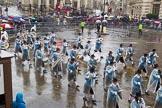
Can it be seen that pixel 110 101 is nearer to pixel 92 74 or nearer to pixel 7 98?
pixel 92 74

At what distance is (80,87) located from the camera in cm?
1430

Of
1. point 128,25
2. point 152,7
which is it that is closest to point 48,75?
point 128,25

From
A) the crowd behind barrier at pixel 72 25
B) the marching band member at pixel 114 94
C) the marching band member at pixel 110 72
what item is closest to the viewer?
the marching band member at pixel 114 94

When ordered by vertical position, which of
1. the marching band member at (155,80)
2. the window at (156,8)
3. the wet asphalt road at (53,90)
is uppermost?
the window at (156,8)

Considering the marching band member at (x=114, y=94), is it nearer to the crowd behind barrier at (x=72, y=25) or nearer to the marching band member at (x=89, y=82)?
the marching band member at (x=89, y=82)

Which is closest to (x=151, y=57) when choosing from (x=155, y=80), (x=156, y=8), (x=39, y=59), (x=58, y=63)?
(x=155, y=80)

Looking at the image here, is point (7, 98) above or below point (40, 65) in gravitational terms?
above

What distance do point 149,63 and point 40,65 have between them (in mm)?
6588

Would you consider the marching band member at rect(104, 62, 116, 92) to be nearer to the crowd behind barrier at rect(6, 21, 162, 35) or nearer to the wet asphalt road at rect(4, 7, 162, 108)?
the wet asphalt road at rect(4, 7, 162, 108)

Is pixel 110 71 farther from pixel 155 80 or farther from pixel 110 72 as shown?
pixel 155 80

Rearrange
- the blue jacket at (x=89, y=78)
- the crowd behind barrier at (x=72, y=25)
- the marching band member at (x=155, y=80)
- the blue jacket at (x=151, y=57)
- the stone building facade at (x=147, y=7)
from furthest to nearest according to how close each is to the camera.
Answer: the stone building facade at (x=147, y=7) < the crowd behind barrier at (x=72, y=25) < the blue jacket at (x=151, y=57) < the marching band member at (x=155, y=80) < the blue jacket at (x=89, y=78)

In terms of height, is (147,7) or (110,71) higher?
(147,7)

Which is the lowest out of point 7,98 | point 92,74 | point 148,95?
point 148,95

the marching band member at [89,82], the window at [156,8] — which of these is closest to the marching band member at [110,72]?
the marching band member at [89,82]
